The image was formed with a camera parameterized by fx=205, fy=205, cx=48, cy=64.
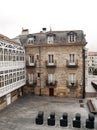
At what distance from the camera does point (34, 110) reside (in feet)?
87.7

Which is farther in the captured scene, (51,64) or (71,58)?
(51,64)

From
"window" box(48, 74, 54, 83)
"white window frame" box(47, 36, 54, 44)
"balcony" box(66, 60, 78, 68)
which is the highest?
"white window frame" box(47, 36, 54, 44)

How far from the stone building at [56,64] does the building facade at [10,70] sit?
7.14 feet

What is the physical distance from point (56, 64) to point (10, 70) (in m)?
9.54

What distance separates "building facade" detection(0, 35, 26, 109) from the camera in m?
26.1

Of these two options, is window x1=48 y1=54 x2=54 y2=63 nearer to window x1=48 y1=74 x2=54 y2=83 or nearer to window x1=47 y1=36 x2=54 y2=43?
window x1=48 y1=74 x2=54 y2=83

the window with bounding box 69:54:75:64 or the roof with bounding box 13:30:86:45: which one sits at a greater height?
the roof with bounding box 13:30:86:45

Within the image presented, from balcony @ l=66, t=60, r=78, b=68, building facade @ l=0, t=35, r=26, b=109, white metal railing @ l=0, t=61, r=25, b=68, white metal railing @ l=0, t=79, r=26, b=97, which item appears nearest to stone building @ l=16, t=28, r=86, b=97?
balcony @ l=66, t=60, r=78, b=68

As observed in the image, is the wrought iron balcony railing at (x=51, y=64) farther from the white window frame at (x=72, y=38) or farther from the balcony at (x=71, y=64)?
the white window frame at (x=72, y=38)

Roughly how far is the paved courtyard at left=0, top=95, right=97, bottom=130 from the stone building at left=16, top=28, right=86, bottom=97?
2.04 meters

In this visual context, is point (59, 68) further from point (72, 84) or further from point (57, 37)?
point (57, 37)

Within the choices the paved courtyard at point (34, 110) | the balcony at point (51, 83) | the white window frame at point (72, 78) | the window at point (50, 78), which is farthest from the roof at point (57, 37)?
the paved courtyard at point (34, 110)

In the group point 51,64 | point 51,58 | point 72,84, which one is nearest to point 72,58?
point 51,58

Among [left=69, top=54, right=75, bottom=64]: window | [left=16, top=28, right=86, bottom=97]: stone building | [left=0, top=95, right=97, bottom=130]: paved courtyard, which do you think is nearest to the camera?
[left=0, top=95, right=97, bottom=130]: paved courtyard
